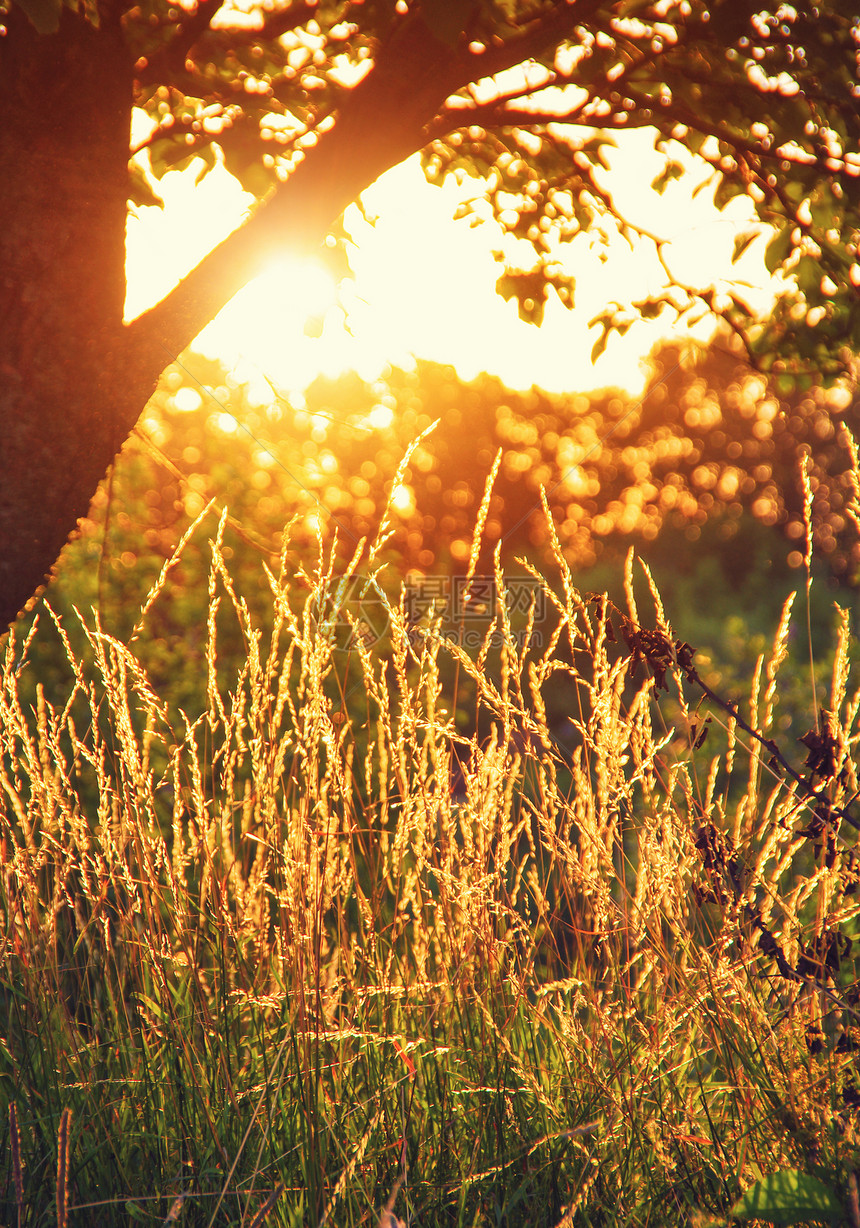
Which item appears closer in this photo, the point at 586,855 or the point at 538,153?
the point at 586,855

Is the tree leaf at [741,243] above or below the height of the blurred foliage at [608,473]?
below

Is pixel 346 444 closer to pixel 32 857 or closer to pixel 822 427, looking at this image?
pixel 822 427

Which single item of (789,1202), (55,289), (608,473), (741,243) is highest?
(608,473)

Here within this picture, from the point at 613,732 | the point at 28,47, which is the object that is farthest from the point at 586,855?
the point at 28,47

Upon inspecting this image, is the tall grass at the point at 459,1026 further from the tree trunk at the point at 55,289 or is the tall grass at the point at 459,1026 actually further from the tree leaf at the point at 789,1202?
the tree trunk at the point at 55,289

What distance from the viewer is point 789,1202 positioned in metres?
1.28

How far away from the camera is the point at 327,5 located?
3.03 metres

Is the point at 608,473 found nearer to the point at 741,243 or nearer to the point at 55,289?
the point at 741,243

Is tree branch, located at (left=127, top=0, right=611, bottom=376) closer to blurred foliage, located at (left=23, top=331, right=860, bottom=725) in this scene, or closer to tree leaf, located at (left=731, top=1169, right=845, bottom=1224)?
tree leaf, located at (left=731, top=1169, right=845, bottom=1224)

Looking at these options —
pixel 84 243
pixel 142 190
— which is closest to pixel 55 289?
pixel 84 243

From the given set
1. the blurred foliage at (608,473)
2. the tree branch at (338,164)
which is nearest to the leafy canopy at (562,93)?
the tree branch at (338,164)

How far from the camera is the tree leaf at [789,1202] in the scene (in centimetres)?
127

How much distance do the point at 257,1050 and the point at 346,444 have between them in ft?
72.3

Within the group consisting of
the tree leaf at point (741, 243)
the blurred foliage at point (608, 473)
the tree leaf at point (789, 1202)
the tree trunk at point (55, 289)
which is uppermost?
the blurred foliage at point (608, 473)
